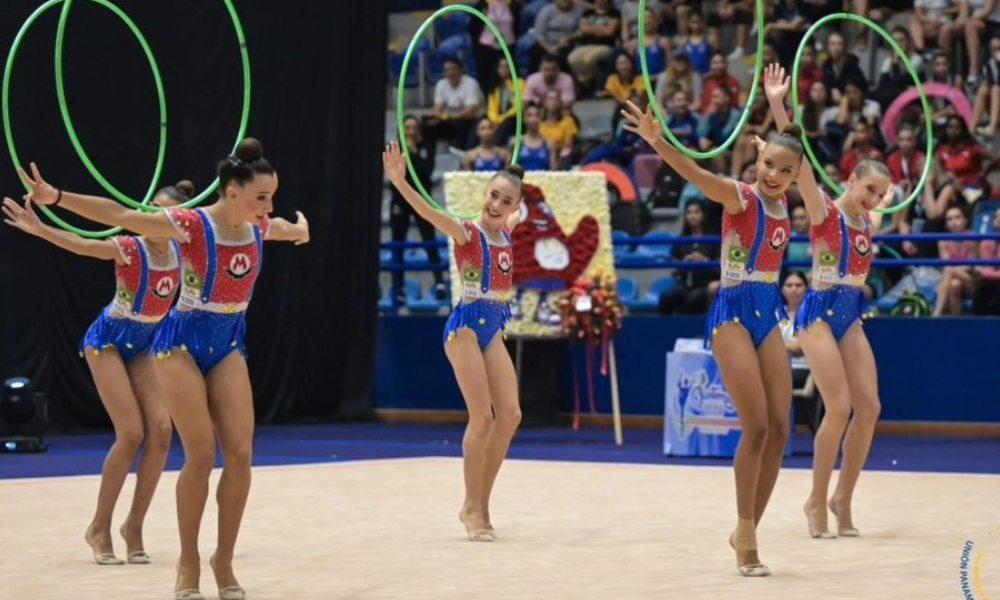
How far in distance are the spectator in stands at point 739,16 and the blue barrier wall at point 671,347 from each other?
328 centimetres

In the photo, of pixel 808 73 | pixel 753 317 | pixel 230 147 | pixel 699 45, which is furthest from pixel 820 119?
pixel 753 317

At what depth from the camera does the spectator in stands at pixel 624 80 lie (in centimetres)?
1544

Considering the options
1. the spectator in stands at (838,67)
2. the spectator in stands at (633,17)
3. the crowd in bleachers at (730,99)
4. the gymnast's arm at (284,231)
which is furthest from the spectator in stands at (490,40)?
the gymnast's arm at (284,231)

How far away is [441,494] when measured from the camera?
915 cm

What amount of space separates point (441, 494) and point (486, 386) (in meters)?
1.72

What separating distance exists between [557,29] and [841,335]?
940 centimetres

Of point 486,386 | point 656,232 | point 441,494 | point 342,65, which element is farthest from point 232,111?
point 486,386

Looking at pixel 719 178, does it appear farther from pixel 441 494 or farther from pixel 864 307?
pixel 441 494

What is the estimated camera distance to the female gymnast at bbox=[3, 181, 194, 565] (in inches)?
258

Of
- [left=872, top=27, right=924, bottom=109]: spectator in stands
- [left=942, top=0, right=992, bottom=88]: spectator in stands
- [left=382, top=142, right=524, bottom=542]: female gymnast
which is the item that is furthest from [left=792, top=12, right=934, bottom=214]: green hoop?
[left=942, top=0, right=992, bottom=88]: spectator in stands

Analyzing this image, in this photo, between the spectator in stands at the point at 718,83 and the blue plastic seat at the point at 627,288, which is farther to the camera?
the blue plastic seat at the point at 627,288

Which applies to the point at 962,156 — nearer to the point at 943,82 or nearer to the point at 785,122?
the point at 943,82

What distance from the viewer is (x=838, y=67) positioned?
1458 centimetres

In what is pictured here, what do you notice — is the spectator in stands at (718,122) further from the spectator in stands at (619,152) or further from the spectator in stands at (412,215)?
the spectator in stands at (412,215)
